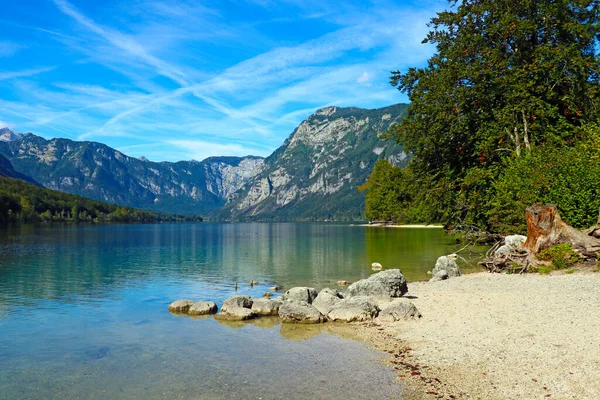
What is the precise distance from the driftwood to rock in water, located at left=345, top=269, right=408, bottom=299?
10480mm

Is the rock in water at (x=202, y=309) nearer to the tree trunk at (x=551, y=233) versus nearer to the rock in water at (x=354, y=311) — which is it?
the rock in water at (x=354, y=311)

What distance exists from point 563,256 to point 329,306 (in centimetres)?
1756

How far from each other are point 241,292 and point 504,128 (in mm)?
29051

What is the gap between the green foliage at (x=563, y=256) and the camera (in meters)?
28.5

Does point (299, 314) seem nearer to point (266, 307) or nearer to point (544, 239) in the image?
point (266, 307)

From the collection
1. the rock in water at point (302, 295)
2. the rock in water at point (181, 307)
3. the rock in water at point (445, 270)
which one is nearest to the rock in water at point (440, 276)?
the rock in water at point (445, 270)

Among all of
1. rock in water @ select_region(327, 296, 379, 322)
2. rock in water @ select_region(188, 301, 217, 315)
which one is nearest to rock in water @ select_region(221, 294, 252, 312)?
rock in water @ select_region(188, 301, 217, 315)

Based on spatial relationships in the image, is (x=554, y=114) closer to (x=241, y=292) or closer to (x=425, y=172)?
(x=425, y=172)

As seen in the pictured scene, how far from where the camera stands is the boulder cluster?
21672mm

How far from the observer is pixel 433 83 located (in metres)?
41.6

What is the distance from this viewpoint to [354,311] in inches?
862

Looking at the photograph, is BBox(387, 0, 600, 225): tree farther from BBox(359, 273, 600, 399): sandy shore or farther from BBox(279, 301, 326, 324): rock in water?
BBox(279, 301, 326, 324): rock in water

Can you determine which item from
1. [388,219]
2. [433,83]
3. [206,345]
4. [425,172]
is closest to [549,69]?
[433,83]

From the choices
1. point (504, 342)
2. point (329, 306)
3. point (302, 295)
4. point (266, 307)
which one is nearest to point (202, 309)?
point (266, 307)
